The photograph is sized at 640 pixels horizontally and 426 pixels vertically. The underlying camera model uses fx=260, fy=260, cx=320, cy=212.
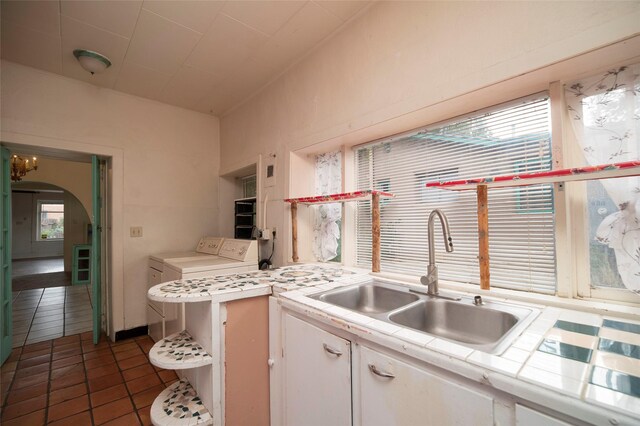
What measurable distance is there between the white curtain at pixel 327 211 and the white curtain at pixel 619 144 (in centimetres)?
151

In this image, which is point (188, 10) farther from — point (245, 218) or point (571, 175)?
point (571, 175)

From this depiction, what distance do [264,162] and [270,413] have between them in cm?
210

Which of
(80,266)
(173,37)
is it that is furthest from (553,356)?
(80,266)

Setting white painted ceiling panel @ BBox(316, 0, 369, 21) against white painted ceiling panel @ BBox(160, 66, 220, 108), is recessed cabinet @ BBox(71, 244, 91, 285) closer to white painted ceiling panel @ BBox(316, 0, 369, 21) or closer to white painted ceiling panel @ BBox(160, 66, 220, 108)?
white painted ceiling panel @ BBox(160, 66, 220, 108)

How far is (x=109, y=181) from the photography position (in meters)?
2.86

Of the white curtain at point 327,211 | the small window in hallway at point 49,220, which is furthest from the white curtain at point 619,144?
the small window in hallway at point 49,220

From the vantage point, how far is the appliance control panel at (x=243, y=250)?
2.40 meters

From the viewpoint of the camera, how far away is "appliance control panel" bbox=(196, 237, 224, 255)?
2846 mm

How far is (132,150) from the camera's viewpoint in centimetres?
293

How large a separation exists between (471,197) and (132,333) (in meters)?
3.53

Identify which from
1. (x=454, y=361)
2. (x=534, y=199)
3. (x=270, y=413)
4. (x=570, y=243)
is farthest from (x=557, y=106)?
(x=270, y=413)

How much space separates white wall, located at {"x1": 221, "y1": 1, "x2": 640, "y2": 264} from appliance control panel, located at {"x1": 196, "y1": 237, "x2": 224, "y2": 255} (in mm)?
707

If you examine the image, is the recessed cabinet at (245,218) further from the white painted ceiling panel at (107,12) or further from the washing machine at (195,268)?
the white painted ceiling panel at (107,12)

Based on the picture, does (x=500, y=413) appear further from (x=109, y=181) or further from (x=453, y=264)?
(x=109, y=181)
